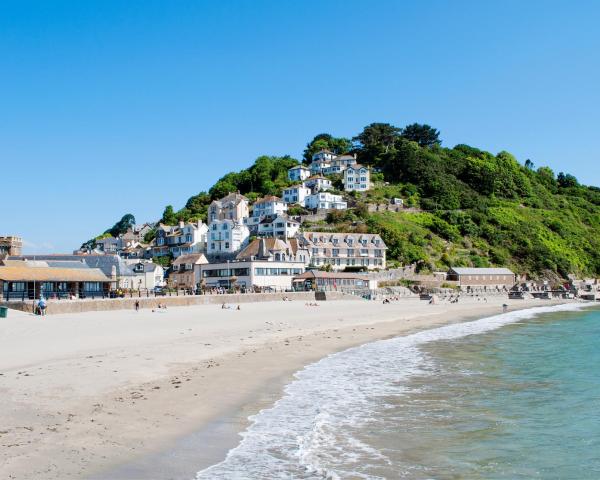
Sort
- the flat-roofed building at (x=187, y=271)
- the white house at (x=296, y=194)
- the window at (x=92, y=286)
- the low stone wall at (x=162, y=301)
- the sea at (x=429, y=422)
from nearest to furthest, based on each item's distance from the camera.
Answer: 1. the sea at (x=429, y=422)
2. the low stone wall at (x=162, y=301)
3. the window at (x=92, y=286)
4. the flat-roofed building at (x=187, y=271)
5. the white house at (x=296, y=194)

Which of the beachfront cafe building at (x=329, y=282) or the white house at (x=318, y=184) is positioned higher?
the white house at (x=318, y=184)

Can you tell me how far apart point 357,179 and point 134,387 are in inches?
3786

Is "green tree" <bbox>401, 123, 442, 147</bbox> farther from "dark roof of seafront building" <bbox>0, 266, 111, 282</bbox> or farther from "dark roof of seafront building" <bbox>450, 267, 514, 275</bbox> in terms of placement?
"dark roof of seafront building" <bbox>0, 266, 111, 282</bbox>

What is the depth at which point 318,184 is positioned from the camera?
343 ft

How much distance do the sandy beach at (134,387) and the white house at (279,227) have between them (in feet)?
165

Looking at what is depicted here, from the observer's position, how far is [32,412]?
1075 cm

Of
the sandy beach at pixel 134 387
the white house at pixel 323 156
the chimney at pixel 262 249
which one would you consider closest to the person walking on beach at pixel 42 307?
the sandy beach at pixel 134 387

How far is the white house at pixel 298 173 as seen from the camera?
11719 cm

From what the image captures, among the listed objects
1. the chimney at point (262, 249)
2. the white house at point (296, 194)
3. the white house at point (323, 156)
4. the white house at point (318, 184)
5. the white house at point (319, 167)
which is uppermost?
Result: the white house at point (323, 156)

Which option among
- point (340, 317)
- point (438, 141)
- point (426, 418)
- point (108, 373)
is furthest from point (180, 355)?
point (438, 141)

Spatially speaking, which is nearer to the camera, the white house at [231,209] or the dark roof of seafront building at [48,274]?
the dark roof of seafront building at [48,274]

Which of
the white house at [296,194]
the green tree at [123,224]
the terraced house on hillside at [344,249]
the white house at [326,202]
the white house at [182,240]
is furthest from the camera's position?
the green tree at [123,224]

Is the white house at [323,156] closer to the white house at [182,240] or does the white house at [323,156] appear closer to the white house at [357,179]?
the white house at [357,179]

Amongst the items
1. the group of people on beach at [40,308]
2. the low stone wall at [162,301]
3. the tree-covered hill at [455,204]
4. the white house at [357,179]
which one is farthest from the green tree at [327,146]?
the group of people on beach at [40,308]
